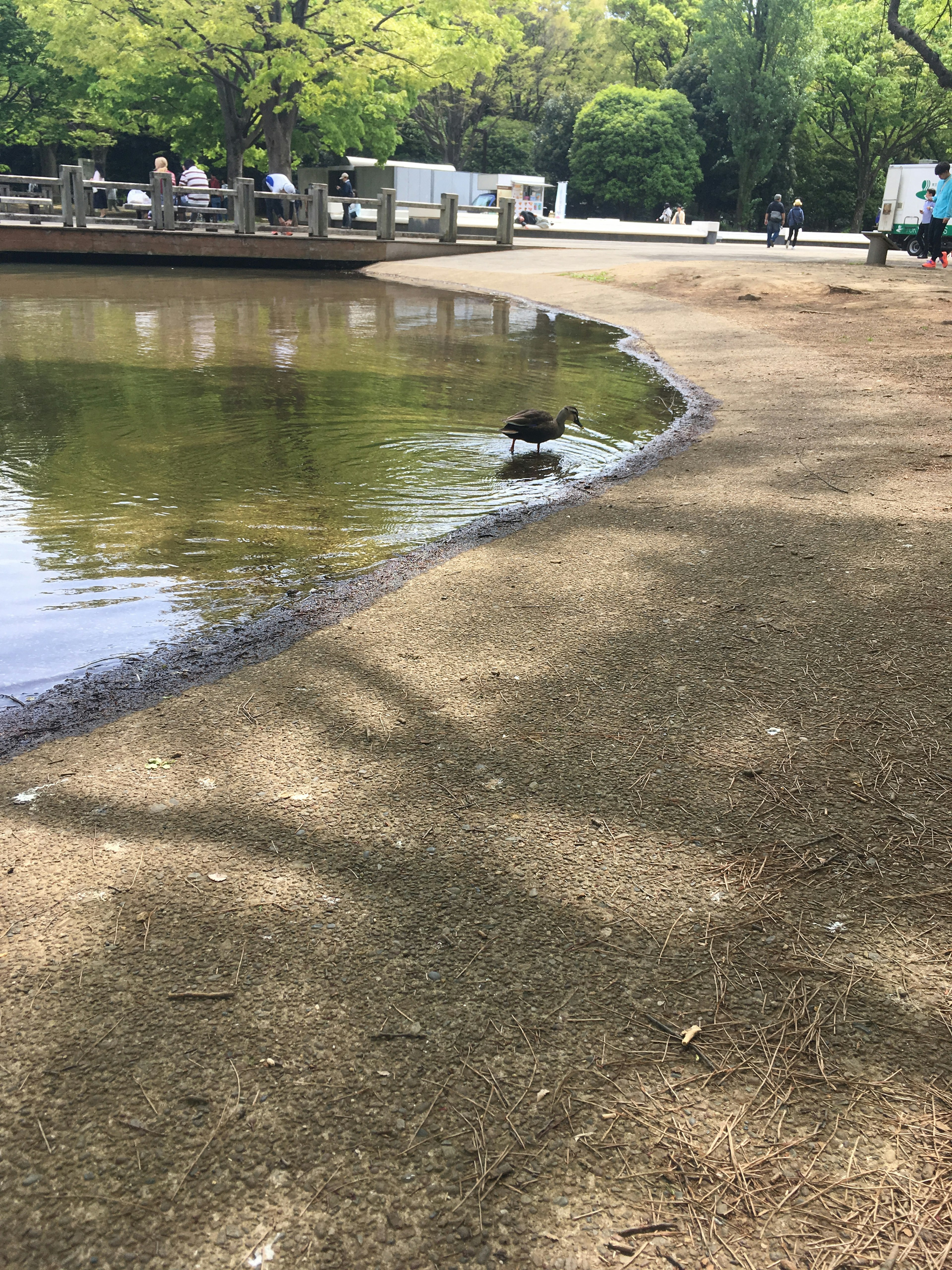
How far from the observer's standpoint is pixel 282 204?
93.6 feet

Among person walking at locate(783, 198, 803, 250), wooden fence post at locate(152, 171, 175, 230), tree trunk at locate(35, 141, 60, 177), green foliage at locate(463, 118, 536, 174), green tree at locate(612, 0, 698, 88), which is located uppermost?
green tree at locate(612, 0, 698, 88)

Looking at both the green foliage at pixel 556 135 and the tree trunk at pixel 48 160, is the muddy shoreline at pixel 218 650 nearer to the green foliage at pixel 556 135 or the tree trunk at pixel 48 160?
the tree trunk at pixel 48 160

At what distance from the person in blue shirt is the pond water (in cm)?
871

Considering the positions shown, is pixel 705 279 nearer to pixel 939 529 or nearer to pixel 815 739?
pixel 939 529

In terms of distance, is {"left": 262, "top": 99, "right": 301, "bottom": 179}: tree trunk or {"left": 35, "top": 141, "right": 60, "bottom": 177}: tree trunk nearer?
{"left": 262, "top": 99, "right": 301, "bottom": 179}: tree trunk

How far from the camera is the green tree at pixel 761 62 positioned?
44.0 meters

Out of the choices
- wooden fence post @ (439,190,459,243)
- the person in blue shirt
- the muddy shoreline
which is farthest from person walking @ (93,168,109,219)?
the muddy shoreline

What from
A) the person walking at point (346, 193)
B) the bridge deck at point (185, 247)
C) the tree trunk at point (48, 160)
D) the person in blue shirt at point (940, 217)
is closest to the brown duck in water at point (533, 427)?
the person in blue shirt at point (940, 217)

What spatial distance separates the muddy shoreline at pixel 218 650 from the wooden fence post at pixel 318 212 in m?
21.5

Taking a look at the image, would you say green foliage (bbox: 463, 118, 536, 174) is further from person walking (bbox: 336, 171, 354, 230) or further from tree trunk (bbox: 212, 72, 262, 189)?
tree trunk (bbox: 212, 72, 262, 189)

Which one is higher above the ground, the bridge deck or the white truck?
the white truck

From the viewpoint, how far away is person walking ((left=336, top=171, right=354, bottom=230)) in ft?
99.1

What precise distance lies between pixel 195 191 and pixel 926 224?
679 inches

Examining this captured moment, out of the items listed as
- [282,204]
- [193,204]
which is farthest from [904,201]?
[193,204]
